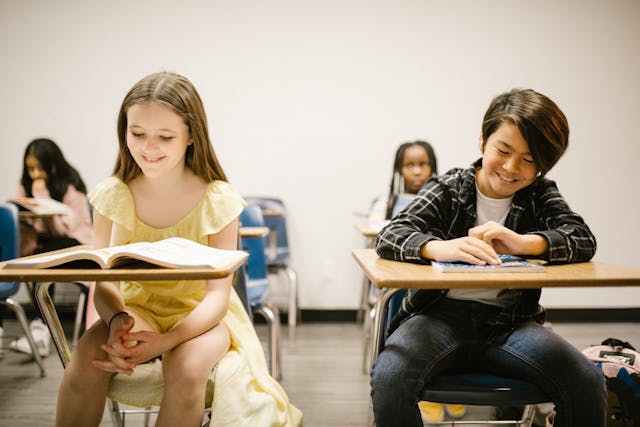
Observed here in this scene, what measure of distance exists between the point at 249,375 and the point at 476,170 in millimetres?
845

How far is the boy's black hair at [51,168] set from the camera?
9.96ft

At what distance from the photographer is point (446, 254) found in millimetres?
928

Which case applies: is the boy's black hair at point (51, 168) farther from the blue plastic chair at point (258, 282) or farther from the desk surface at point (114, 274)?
the desk surface at point (114, 274)

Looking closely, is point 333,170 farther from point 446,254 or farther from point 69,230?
point 446,254

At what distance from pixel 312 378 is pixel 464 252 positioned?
160cm

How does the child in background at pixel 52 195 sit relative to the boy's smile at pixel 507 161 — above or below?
below

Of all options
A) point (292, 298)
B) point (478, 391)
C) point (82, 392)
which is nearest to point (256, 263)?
point (292, 298)

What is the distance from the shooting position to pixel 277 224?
3268 mm

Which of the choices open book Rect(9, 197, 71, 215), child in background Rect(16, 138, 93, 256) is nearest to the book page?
open book Rect(9, 197, 71, 215)

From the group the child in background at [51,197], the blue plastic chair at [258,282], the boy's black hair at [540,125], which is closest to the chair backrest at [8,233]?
the child in background at [51,197]

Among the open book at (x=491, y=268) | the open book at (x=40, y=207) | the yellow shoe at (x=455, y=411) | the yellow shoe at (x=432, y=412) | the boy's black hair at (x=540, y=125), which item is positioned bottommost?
the yellow shoe at (x=455, y=411)

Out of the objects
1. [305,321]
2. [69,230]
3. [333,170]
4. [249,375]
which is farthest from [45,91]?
[249,375]

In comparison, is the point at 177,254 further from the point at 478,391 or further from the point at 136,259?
the point at 478,391

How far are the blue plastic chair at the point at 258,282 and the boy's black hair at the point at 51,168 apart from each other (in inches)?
60.0
